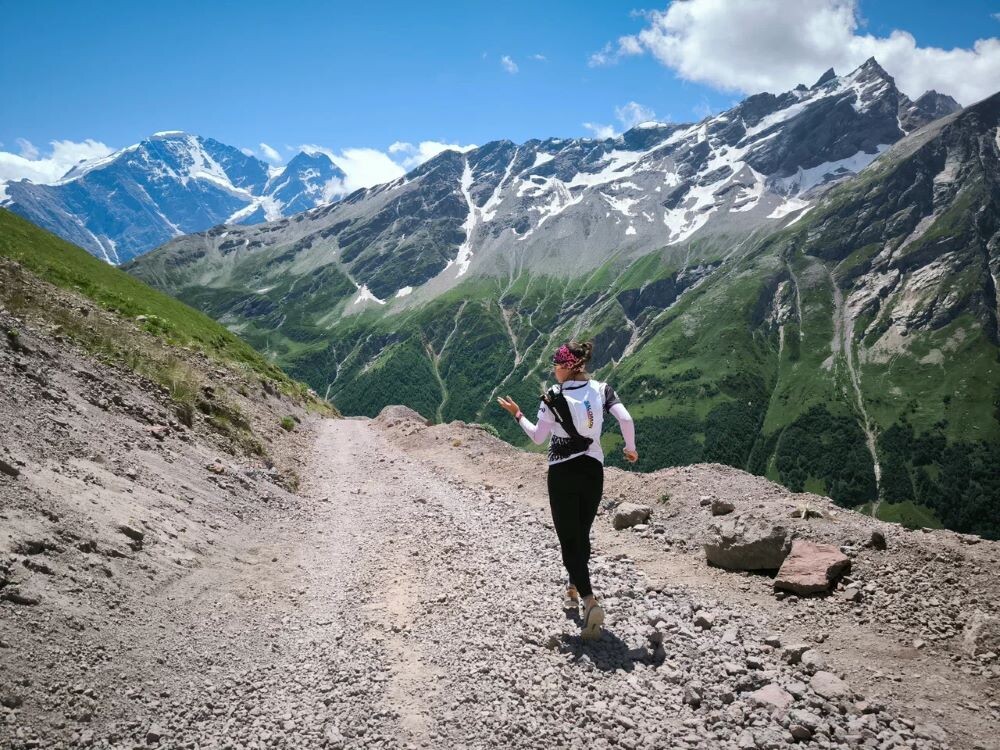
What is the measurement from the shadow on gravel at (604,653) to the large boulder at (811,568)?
10.4 ft

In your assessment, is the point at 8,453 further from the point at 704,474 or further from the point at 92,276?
the point at 92,276

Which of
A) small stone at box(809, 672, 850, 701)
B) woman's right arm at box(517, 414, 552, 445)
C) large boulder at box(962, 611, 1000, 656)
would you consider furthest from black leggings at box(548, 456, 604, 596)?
large boulder at box(962, 611, 1000, 656)

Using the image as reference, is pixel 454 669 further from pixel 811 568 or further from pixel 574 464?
pixel 811 568

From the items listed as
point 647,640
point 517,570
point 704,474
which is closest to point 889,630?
point 647,640

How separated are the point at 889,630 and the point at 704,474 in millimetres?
7935

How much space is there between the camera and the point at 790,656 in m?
7.30

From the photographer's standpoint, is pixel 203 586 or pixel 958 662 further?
pixel 203 586

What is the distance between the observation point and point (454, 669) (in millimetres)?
7363

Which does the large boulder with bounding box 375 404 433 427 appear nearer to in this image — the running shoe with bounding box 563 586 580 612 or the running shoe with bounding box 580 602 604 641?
the running shoe with bounding box 563 586 580 612

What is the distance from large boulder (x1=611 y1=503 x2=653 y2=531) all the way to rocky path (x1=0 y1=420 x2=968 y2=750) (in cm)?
255

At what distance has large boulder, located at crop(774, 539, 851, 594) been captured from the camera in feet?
29.7

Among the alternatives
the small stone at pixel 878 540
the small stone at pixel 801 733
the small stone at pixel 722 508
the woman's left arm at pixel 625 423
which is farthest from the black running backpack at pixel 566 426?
the small stone at pixel 722 508

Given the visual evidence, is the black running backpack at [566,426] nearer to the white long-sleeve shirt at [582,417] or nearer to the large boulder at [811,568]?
the white long-sleeve shirt at [582,417]

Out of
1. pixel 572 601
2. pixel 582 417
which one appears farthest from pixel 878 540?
pixel 582 417
